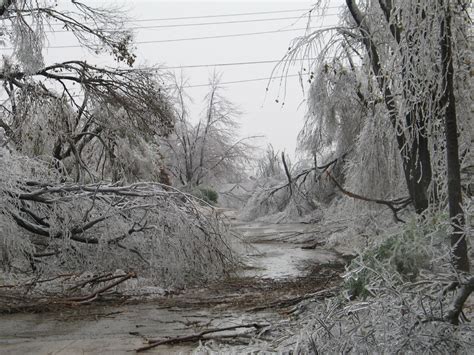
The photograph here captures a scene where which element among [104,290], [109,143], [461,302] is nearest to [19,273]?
[104,290]

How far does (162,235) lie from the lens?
8438mm

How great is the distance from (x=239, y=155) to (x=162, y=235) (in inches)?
1367

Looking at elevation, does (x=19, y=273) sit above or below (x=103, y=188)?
below

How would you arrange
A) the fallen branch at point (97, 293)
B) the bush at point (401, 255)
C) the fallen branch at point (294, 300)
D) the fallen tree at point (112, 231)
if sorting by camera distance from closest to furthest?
the bush at point (401, 255) → the fallen branch at point (294, 300) → the fallen branch at point (97, 293) → the fallen tree at point (112, 231)

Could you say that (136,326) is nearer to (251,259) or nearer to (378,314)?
(378,314)

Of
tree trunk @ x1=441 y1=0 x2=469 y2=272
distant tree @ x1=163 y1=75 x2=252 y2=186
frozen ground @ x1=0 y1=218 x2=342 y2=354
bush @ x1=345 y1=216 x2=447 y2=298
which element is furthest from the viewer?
distant tree @ x1=163 y1=75 x2=252 y2=186

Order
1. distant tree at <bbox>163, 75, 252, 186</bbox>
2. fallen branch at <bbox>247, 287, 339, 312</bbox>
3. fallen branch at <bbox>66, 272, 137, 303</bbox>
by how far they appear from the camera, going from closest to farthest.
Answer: fallen branch at <bbox>247, 287, 339, 312</bbox>, fallen branch at <bbox>66, 272, 137, 303</bbox>, distant tree at <bbox>163, 75, 252, 186</bbox>

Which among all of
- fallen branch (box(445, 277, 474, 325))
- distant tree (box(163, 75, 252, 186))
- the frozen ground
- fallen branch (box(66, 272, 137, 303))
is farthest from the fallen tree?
distant tree (box(163, 75, 252, 186))

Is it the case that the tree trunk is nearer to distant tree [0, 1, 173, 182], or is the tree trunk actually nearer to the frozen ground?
the frozen ground

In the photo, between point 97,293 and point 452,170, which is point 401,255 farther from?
point 97,293

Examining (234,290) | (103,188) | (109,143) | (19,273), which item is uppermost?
(109,143)

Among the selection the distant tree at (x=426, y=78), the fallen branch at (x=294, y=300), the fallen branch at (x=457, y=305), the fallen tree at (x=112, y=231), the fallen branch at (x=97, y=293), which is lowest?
the fallen branch at (x=294, y=300)

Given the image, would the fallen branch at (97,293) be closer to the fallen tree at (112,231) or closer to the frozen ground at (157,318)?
the frozen ground at (157,318)

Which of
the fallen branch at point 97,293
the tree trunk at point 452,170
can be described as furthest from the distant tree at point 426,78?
the fallen branch at point 97,293
